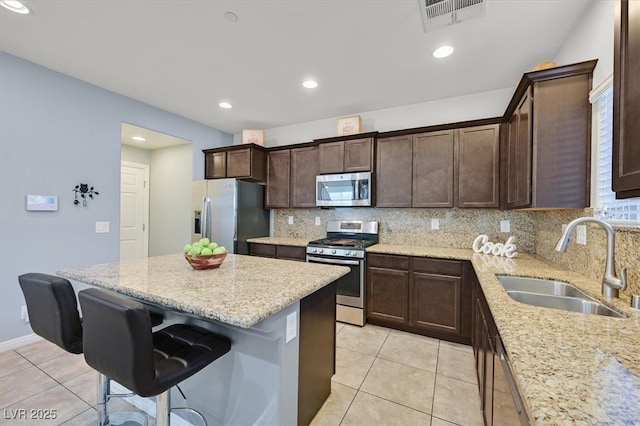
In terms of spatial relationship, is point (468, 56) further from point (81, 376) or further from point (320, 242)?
point (81, 376)

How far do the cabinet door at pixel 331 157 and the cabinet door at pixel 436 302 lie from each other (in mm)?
1682

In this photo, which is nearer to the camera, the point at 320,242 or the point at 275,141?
the point at 320,242

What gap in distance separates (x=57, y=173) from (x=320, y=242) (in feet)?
9.67

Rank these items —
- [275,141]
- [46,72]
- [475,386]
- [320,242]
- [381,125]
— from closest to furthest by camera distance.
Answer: [475,386] < [46,72] < [320,242] < [381,125] < [275,141]

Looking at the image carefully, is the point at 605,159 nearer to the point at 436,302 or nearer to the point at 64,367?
the point at 436,302

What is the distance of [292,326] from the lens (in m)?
1.35

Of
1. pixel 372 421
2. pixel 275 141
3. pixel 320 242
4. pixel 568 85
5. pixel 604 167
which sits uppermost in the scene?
pixel 275 141

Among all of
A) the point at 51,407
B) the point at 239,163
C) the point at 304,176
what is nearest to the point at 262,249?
the point at 304,176

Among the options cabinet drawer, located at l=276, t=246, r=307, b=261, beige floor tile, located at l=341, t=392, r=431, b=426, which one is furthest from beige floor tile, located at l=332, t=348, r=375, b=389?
cabinet drawer, located at l=276, t=246, r=307, b=261

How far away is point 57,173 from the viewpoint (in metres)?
2.78

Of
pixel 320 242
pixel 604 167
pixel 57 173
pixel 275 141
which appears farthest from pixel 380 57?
pixel 57 173

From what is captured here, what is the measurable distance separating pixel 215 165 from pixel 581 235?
440 centimetres

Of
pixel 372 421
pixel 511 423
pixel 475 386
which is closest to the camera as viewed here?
pixel 511 423

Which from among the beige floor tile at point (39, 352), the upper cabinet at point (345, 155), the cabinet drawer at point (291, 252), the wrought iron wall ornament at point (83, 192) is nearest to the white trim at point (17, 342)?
the beige floor tile at point (39, 352)
